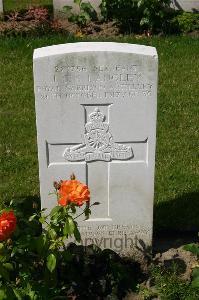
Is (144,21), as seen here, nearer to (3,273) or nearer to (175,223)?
(175,223)

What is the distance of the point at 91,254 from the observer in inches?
168

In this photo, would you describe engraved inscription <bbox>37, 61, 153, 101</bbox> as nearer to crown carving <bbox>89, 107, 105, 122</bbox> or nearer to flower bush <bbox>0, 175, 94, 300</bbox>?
crown carving <bbox>89, 107, 105, 122</bbox>

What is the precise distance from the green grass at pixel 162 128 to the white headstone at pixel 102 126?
0.74 metres

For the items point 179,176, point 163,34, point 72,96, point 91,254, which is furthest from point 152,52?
point 163,34

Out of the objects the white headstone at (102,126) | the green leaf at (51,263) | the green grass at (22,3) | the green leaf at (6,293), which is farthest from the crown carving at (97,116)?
the green grass at (22,3)

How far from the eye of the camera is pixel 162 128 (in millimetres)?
6621

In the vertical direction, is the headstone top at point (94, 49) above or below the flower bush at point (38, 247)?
above

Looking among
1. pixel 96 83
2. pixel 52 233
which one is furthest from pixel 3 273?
pixel 96 83

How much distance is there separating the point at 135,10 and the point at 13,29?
5.60 ft

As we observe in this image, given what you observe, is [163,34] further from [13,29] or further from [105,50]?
[105,50]

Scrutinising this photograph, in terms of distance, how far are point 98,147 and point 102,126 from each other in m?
0.15

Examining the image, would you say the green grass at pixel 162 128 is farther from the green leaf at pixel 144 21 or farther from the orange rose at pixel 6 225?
the orange rose at pixel 6 225

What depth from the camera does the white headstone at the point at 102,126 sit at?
393cm

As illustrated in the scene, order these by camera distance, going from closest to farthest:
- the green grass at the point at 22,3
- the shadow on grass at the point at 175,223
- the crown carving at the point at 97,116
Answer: the crown carving at the point at 97,116 < the shadow on grass at the point at 175,223 < the green grass at the point at 22,3
